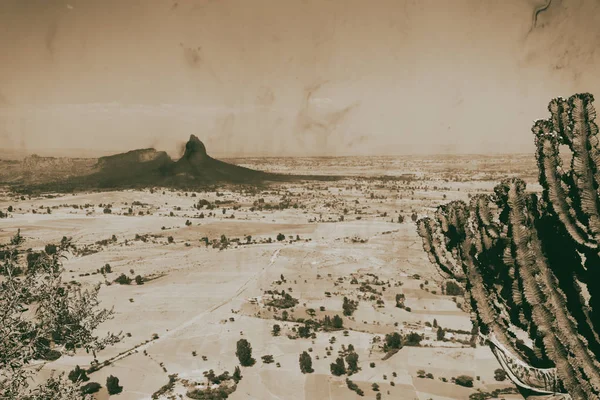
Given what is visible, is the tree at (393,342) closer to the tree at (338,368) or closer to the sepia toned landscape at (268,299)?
the sepia toned landscape at (268,299)

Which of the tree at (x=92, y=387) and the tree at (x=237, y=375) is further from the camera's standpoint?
the tree at (x=237, y=375)

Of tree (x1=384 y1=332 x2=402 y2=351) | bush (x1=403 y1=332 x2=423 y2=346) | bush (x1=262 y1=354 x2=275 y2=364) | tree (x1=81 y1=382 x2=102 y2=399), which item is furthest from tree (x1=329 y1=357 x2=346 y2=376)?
tree (x1=81 y1=382 x2=102 y2=399)

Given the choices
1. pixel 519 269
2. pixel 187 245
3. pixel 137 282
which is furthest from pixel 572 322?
pixel 187 245

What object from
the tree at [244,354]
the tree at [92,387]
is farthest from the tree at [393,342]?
the tree at [92,387]

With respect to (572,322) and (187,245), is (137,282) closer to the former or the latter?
(187,245)

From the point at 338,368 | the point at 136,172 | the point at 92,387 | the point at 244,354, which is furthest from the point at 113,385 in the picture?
the point at 136,172
